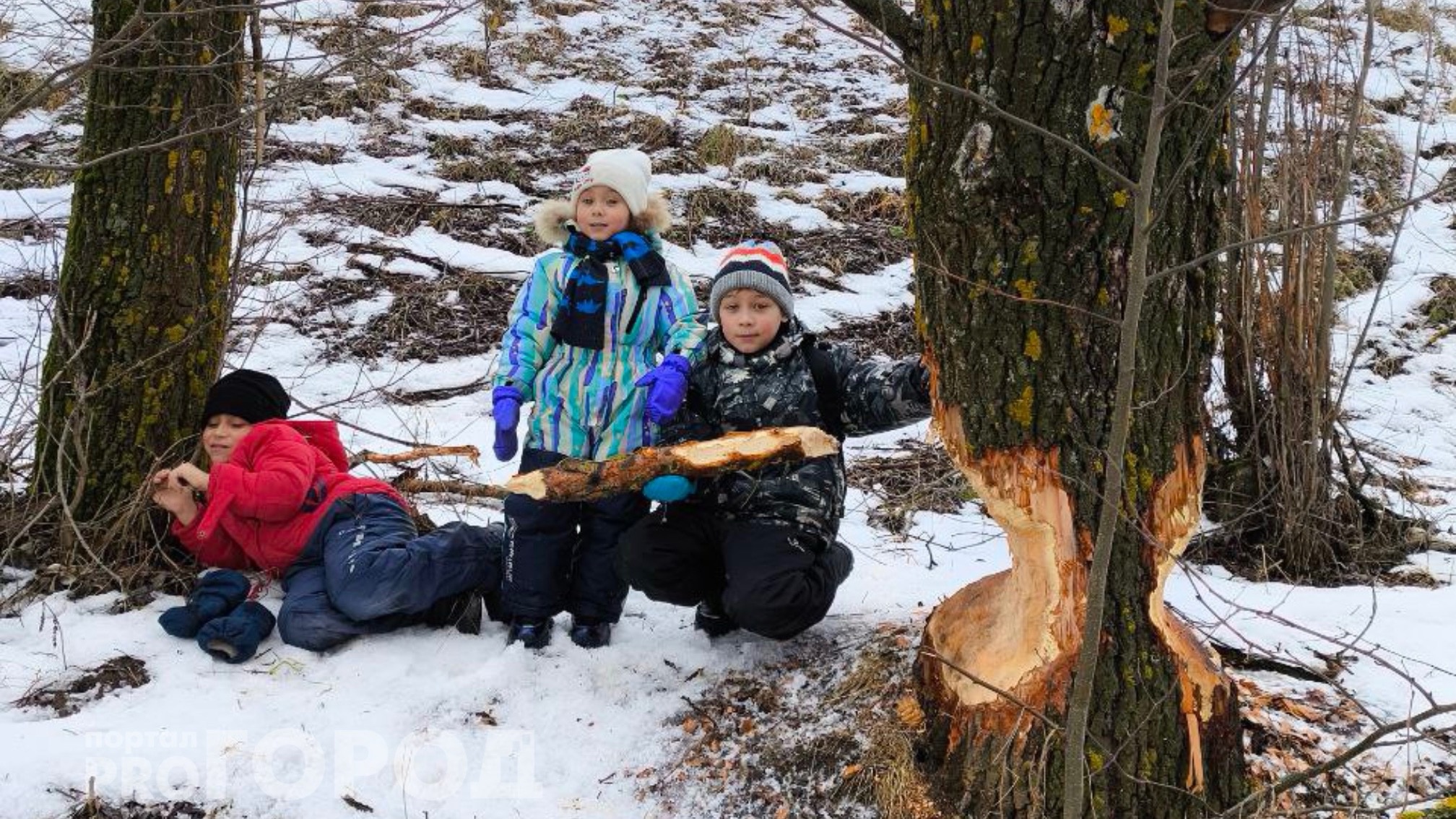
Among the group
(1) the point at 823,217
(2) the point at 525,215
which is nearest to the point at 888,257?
(1) the point at 823,217

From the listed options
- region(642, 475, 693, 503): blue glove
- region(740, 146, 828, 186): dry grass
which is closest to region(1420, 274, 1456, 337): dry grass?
region(740, 146, 828, 186): dry grass

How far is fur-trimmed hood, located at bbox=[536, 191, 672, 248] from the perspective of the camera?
3.38m

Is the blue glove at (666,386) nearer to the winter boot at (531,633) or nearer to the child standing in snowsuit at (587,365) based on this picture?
the child standing in snowsuit at (587,365)

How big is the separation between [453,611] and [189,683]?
0.78m

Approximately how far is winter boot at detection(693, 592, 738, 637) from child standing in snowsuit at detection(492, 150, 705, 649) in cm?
27

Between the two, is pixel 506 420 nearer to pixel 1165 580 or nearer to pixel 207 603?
pixel 207 603

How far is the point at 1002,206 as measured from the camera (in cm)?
218

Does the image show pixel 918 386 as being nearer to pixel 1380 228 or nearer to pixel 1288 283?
pixel 1288 283

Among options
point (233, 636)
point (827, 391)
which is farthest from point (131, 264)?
point (827, 391)

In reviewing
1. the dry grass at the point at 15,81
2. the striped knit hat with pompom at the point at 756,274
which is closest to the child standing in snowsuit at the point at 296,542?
the striped knit hat with pompom at the point at 756,274

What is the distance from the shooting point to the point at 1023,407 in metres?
2.29

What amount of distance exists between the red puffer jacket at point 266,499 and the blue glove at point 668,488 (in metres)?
1.13

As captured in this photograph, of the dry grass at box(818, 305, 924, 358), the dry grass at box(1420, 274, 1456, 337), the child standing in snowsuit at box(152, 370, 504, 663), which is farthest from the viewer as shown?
the dry grass at box(1420, 274, 1456, 337)

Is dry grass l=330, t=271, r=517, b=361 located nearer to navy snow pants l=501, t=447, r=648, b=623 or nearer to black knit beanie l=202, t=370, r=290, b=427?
→ black knit beanie l=202, t=370, r=290, b=427
